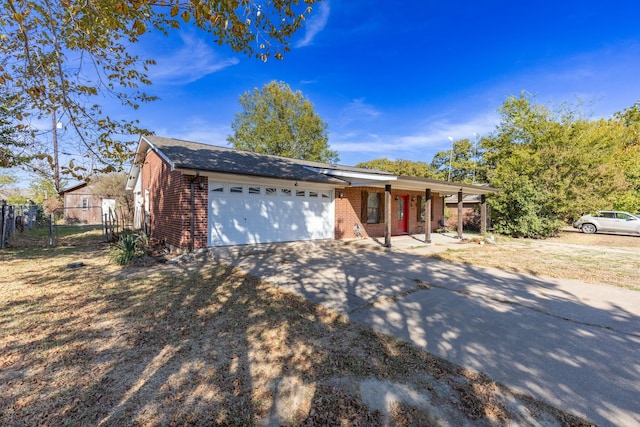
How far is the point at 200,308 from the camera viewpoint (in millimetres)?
4504

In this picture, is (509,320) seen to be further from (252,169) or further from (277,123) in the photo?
(277,123)

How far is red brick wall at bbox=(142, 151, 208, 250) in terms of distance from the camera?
8.52 metres

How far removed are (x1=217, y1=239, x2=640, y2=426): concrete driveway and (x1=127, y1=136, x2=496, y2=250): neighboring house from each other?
2.04 m

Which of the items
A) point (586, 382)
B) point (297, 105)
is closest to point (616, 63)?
point (586, 382)

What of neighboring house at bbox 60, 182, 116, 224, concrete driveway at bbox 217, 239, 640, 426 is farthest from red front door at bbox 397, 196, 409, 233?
neighboring house at bbox 60, 182, 116, 224

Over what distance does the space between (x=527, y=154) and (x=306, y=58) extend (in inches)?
540

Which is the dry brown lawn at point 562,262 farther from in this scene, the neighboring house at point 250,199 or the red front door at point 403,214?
the red front door at point 403,214

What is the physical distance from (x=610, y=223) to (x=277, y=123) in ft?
90.0

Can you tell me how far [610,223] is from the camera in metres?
16.9

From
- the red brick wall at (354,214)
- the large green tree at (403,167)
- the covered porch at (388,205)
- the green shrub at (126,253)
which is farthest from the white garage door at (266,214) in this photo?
the large green tree at (403,167)

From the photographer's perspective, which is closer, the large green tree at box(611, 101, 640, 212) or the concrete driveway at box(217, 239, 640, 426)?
the concrete driveway at box(217, 239, 640, 426)

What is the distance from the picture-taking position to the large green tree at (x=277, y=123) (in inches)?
1193

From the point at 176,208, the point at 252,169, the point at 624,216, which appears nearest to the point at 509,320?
the point at 252,169

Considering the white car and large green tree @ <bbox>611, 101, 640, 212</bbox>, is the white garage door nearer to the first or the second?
the white car
